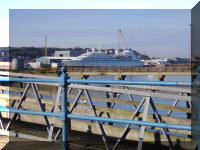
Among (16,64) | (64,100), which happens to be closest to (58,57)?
(16,64)

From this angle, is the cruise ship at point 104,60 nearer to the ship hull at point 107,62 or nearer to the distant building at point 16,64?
the ship hull at point 107,62

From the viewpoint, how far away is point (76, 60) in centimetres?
8688

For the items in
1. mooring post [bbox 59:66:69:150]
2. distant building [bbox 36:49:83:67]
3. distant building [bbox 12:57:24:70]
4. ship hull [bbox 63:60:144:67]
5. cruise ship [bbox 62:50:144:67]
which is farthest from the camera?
distant building [bbox 36:49:83:67]

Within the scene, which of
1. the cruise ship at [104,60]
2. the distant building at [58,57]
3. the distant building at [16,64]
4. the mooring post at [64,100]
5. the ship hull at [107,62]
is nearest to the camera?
the mooring post at [64,100]

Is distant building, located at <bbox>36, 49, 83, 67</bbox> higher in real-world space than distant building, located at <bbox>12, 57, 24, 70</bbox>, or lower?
higher

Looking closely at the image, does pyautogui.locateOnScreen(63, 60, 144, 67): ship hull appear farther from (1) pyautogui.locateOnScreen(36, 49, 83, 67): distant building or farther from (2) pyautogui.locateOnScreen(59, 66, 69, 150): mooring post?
(2) pyautogui.locateOnScreen(59, 66, 69, 150): mooring post

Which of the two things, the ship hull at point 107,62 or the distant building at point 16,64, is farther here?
the ship hull at point 107,62

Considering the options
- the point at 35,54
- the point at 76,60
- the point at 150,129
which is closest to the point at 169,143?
the point at 150,129

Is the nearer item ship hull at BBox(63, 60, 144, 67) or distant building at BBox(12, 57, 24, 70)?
distant building at BBox(12, 57, 24, 70)

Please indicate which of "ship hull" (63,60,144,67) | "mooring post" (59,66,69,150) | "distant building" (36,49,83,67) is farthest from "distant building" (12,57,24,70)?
"mooring post" (59,66,69,150)

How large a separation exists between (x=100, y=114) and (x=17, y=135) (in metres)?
2.86

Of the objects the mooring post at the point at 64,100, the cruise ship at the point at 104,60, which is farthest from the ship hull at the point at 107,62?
the mooring post at the point at 64,100

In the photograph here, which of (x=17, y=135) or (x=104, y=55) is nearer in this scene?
(x=17, y=135)

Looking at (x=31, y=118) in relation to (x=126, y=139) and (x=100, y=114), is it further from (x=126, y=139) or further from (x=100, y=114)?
(x=126, y=139)
